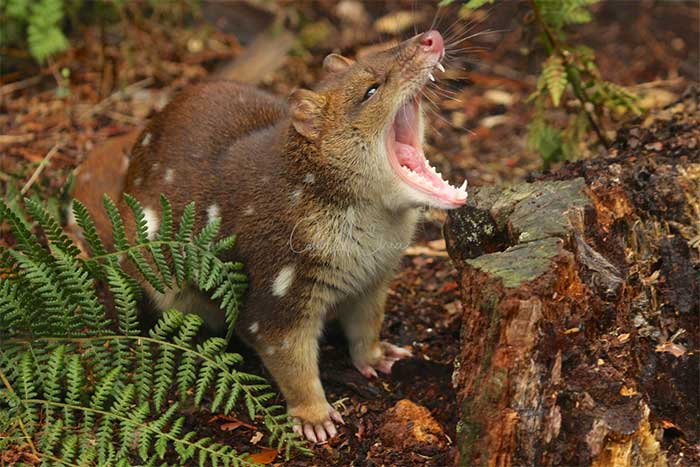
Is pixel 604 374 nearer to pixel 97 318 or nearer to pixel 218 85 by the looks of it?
pixel 97 318

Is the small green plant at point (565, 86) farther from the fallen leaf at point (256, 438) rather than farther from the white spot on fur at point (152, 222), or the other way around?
the fallen leaf at point (256, 438)

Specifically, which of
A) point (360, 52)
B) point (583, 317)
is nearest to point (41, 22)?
point (360, 52)

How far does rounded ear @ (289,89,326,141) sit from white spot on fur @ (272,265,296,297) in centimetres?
55

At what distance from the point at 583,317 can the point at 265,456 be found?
4.48 ft

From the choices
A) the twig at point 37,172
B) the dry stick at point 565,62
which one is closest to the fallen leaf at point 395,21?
the dry stick at point 565,62

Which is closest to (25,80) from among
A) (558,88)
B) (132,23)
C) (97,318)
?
(132,23)

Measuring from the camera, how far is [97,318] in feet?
12.0

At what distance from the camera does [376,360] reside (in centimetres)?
439

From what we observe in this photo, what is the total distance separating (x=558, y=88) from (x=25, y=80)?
384 cm

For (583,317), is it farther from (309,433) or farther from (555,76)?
(555,76)

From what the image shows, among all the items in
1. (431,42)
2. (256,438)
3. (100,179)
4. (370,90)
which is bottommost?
(256,438)

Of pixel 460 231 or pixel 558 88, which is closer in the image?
pixel 460 231

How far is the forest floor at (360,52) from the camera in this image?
422 centimetres

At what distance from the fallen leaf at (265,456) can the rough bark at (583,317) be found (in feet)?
2.93
